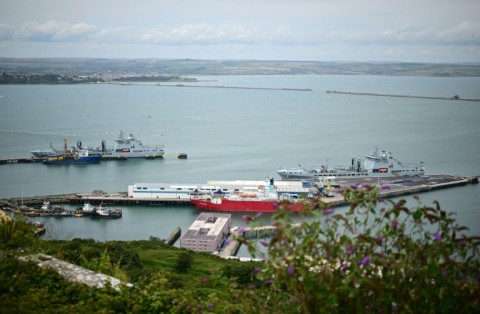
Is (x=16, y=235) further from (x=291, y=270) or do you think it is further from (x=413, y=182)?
(x=413, y=182)

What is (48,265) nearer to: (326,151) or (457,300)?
(457,300)

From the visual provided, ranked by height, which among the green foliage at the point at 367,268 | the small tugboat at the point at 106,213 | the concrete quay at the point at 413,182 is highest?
the green foliage at the point at 367,268

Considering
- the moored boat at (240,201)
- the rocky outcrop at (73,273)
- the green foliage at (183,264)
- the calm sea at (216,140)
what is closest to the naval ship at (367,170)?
the calm sea at (216,140)

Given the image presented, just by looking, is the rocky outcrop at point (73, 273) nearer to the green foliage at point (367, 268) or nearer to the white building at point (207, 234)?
the green foliage at point (367, 268)

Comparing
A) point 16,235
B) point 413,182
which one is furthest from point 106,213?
point 16,235

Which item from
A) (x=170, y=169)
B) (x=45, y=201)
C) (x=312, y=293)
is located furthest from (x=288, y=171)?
(x=312, y=293)
